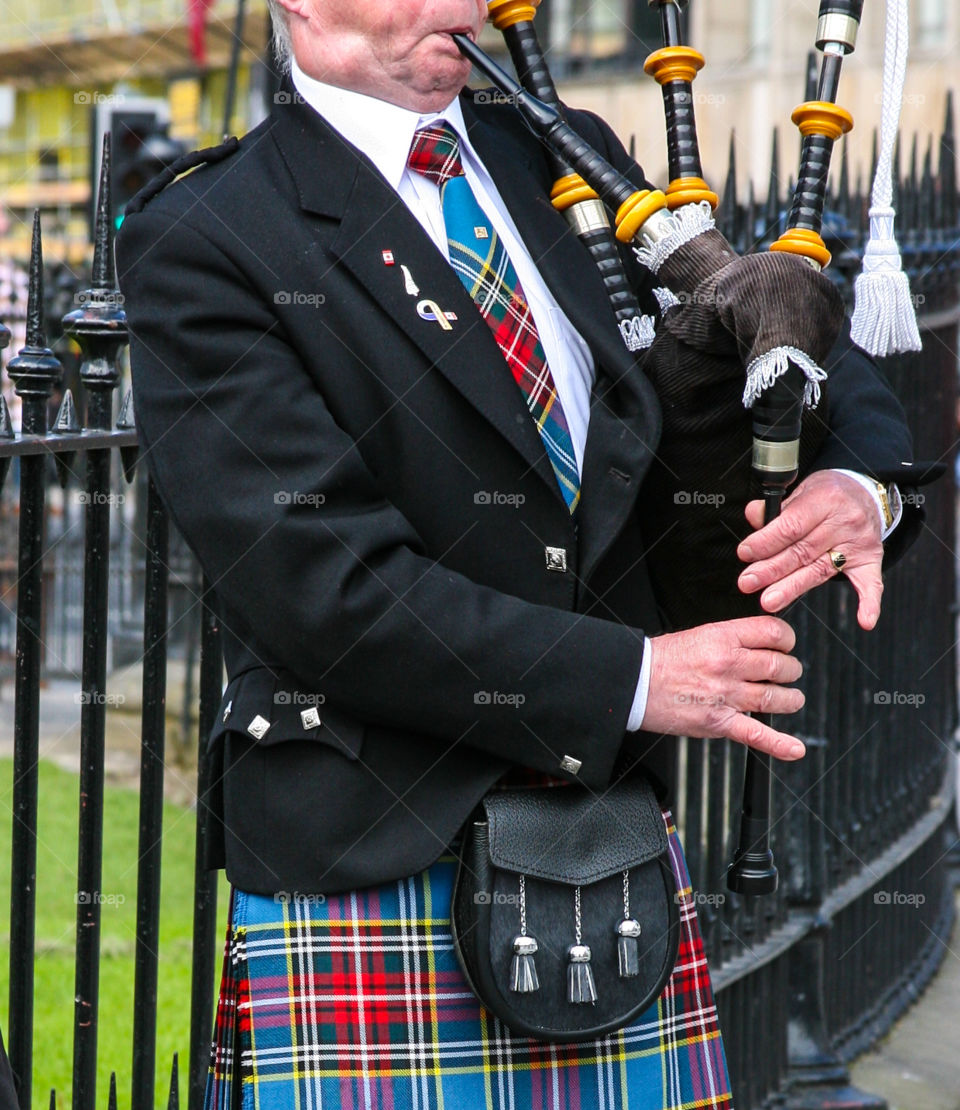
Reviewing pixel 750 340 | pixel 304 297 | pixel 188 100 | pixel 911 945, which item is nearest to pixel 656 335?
pixel 750 340

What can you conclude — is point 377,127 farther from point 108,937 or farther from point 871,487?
point 108,937

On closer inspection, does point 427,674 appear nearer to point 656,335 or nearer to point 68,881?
point 656,335

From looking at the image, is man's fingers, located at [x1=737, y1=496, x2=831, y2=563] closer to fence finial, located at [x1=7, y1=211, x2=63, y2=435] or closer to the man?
→ the man

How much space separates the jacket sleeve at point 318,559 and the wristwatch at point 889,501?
16.1 inches

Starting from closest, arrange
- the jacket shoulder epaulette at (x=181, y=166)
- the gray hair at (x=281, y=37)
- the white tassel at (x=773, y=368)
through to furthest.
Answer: the white tassel at (x=773, y=368)
the jacket shoulder epaulette at (x=181, y=166)
the gray hair at (x=281, y=37)

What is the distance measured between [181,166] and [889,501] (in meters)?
0.98

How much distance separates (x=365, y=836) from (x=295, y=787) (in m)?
0.10

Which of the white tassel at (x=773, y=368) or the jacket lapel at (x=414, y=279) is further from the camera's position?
the jacket lapel at (x=414, y=279)

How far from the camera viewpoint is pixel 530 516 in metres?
1.83

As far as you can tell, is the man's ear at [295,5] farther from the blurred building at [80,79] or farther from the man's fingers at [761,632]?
the blurred building at [80,79]
